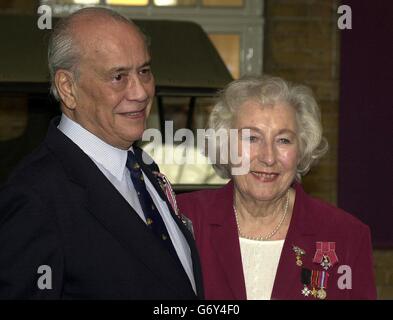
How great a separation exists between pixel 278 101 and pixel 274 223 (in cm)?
41

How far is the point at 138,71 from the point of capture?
2262 mm

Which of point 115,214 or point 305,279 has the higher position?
point 115,214

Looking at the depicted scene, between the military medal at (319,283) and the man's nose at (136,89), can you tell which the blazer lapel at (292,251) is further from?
the man's nose at (136,89)

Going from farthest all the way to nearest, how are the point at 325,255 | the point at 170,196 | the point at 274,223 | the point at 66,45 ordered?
the point at 274,223 → the point at 325,255 → the point at 170,196 → the point at 66,45

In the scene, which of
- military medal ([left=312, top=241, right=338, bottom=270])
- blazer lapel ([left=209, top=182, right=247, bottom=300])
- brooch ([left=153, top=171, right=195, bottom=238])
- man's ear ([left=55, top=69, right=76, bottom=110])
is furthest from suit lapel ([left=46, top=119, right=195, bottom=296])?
military medal ([left=312, top=241, right=338, bottom=270])

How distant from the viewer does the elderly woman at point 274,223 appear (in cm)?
264

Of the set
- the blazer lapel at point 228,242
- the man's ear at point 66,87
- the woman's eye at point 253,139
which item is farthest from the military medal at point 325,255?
the man's ear at point 66,87

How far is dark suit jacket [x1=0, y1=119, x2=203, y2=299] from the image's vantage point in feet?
6.41

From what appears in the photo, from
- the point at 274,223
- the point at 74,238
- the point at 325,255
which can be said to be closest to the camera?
the point at 74,238

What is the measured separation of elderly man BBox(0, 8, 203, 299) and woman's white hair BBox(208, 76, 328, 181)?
0.47m

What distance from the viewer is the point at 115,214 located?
2.14 m

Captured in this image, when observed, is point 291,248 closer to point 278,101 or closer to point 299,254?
point 299,254

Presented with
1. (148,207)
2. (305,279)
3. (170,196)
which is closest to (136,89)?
(148,207)
